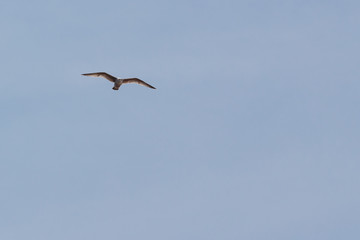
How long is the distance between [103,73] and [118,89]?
515 centimetres

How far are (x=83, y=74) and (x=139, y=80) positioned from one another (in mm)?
11947

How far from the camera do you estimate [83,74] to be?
128m

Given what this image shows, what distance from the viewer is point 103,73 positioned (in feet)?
425

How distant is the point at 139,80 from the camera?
132 meters

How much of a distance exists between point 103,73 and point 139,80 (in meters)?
7.87

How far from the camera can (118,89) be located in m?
132

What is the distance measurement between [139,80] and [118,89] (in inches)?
193

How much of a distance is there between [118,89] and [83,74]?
8.44 m
